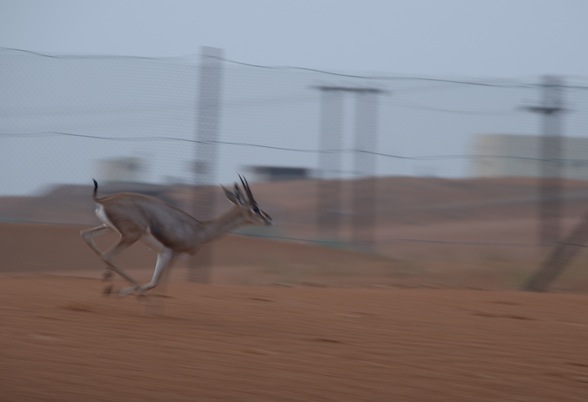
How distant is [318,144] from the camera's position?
14.2 meters

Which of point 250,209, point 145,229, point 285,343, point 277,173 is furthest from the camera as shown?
point 277,173

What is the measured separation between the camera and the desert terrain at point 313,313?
661cm

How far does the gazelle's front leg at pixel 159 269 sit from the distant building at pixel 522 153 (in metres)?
6.25

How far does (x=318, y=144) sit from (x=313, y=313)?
4542 mm

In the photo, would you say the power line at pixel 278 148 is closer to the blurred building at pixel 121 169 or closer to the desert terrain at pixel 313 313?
the blurred building at pixel 121 169

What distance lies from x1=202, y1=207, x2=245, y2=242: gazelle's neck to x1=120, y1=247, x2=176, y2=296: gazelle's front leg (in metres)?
0.63

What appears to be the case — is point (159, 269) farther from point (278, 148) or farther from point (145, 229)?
point (278, 148)

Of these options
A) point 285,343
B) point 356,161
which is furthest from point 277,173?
point 285,343

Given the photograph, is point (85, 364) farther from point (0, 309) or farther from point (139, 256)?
point (139, 256)

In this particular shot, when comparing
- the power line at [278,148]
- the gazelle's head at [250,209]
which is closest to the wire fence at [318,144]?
the power line at [278,148]

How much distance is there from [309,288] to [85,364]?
6.79m

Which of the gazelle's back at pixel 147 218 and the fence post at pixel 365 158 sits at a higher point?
the fence post at pixel 365 158

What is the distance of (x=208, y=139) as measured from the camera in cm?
1371

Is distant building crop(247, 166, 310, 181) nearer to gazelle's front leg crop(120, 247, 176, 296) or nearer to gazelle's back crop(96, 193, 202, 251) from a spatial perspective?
gazelle's back crop(96, 193, 202, 251)
